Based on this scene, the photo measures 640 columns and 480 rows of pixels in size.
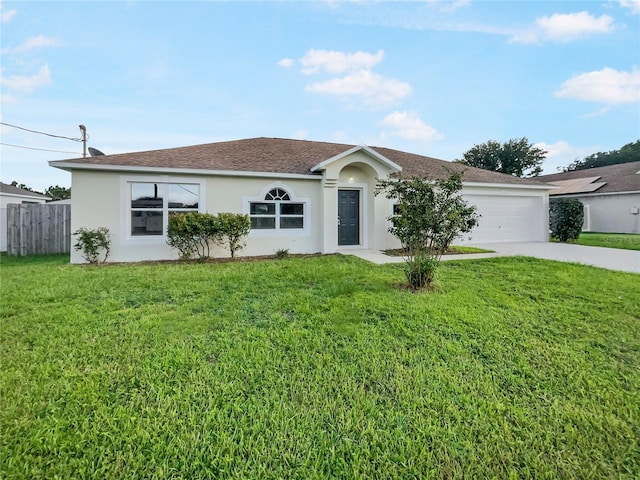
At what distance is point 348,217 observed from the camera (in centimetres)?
1227

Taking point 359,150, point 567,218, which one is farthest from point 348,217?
point 567,218

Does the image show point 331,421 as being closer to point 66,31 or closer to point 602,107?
point 66,31

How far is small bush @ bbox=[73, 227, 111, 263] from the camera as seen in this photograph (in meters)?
9.12

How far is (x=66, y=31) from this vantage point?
34.3 ft

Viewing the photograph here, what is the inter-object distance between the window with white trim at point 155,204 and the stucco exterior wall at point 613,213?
27067 millimetres

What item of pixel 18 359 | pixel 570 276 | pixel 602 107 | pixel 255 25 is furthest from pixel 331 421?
pixel 602 107

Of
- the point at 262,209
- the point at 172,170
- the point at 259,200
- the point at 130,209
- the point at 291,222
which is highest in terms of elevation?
the point at 172,170

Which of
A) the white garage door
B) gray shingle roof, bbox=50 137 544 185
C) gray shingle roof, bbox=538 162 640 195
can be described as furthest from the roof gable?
gray shingle roof, bbox=538 162 640 195

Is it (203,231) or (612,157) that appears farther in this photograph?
(612,157)

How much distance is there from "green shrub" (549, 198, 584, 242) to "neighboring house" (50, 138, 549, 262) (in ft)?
8.93

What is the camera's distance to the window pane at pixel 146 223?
9.94 metres

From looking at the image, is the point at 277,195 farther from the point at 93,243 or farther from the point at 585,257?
the point at 585,257

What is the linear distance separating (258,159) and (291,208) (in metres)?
2.55

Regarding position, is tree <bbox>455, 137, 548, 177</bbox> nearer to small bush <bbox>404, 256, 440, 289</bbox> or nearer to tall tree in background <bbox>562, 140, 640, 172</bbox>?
tall tree in background <bbox>562, 140, 640, 172</bbox>
